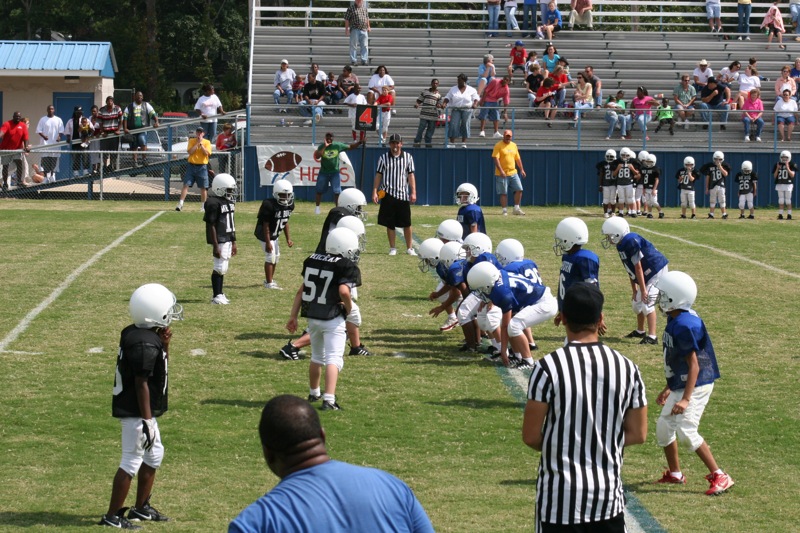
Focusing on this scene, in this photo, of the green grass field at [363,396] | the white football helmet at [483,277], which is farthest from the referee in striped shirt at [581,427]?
the white football helmet at [483,277]

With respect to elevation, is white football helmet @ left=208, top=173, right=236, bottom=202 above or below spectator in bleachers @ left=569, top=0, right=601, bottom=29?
below

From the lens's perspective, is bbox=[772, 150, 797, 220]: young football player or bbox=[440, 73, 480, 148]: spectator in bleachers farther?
bbox=[440, 73, 480, 148]: spectator in bleachers

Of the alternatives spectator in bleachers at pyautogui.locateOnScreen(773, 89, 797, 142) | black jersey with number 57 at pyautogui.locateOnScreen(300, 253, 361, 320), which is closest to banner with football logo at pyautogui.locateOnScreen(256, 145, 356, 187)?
spectator in bleachers at pyautogui.locateOnScreen(773, 89, 797, 142)

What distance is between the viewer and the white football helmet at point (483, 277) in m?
9.30

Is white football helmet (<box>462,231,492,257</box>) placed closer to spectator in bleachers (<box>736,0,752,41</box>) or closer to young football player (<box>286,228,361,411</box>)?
young football player (<box>286,228,361,411</box>)

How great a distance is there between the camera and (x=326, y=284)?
28.0ft

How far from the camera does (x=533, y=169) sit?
27.3m

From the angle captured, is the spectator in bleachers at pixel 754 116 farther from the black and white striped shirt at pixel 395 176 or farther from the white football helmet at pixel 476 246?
the white football helmet at pixel 476 246

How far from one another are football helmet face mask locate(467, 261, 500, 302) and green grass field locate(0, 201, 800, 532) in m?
0.84

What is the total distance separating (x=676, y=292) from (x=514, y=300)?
9.17 ft

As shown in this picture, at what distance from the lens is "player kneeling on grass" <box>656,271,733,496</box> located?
663cm

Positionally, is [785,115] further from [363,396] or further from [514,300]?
[363,396]

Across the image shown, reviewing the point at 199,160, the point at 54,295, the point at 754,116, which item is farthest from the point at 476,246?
the point at 754,116

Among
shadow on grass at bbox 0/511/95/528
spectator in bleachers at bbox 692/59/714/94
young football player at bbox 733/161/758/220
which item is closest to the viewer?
shadow on grass at bbox 0/511/95/528
